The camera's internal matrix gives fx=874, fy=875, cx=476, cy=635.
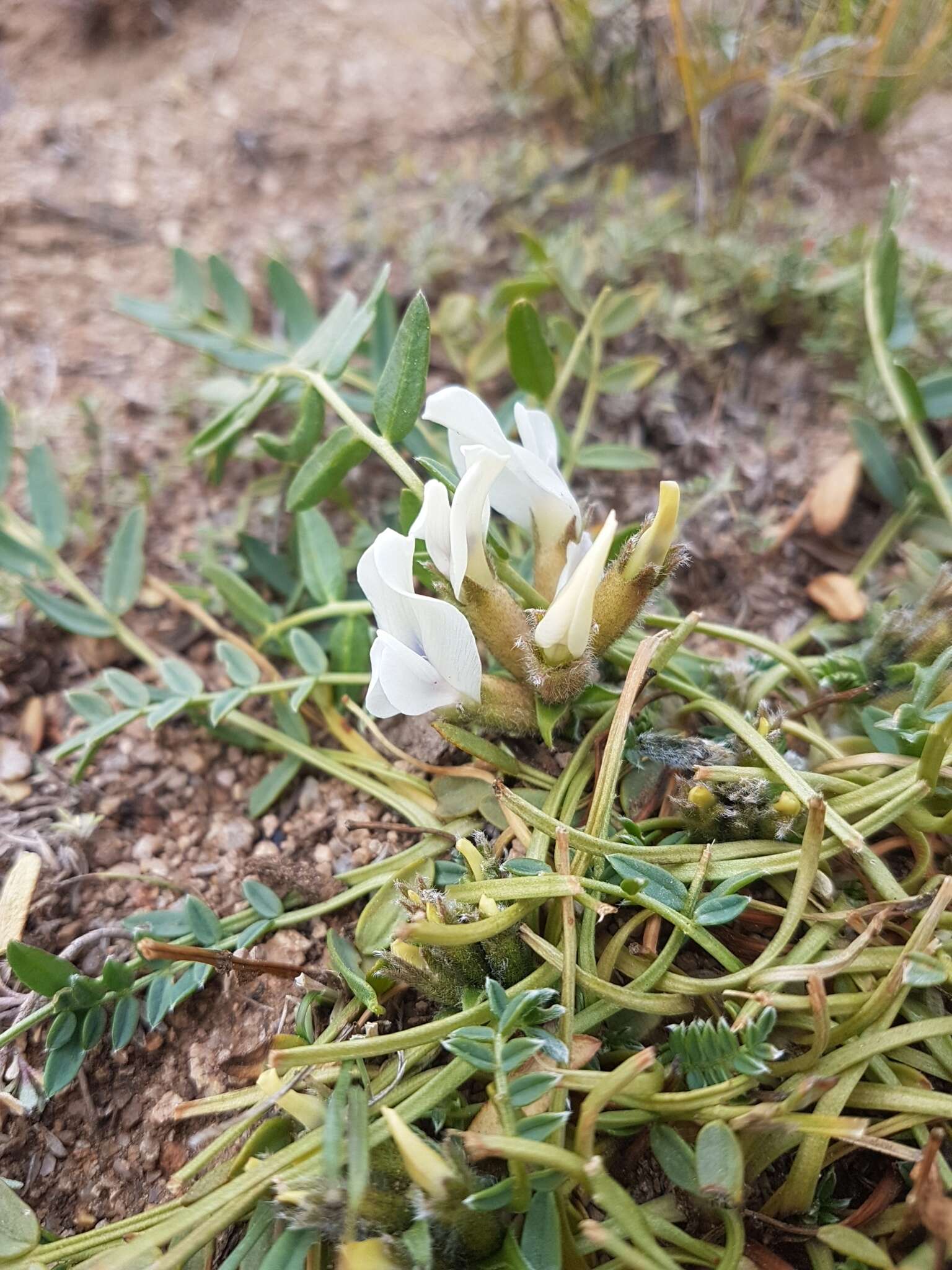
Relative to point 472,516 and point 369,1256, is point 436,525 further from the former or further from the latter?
point 369,1256

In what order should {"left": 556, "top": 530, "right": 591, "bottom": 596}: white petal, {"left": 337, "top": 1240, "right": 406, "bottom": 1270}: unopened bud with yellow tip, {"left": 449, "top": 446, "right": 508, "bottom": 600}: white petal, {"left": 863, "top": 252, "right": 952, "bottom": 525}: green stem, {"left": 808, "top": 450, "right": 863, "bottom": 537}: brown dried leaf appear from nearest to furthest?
{"left": 337, "top": 1240, "right": 406, "bottom": 1270}: unopened bud with yellow tip, {"left": 449, "top": 446, "right": 508, "bottom": 600}: white petal, {"left": 556, "top": 530, "right": 591, "bottom": 596}: white petal, {"left": 863, "top": 252, "right": 952, "bottom": 525}: green stem, {"left": 808, "top": 450, "right": 863, "bottom": 537}: brown dried leaf

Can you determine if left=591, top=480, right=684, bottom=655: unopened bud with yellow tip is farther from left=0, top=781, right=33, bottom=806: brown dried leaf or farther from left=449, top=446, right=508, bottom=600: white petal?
left=0, top=781, right=33, bottom=806: brown dried leaf

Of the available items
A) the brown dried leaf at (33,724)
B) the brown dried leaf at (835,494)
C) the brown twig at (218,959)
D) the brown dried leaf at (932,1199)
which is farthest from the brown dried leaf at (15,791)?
the brown dried leaf at (835,494)

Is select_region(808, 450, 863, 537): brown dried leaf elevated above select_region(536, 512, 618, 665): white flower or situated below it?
below

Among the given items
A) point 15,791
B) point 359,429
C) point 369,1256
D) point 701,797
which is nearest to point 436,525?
point 359,429

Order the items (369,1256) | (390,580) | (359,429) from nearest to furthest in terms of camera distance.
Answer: (369,1256) < (390,580) < (359,429)

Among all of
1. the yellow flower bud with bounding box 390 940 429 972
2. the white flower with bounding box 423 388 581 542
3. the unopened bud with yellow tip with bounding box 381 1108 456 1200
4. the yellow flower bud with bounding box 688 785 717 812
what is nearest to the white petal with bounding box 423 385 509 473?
the white flower with bounding box 423 388 581 542

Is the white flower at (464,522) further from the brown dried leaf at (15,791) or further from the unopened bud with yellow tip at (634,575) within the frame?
the brown dried leaf at (15,791)
